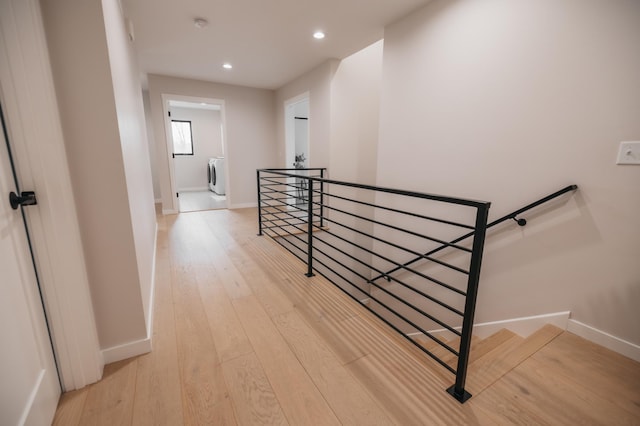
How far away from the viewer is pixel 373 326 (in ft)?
5.64

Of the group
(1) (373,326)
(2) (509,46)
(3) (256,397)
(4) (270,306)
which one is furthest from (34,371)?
(2) (509,46)

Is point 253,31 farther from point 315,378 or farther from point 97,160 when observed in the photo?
point 315,378

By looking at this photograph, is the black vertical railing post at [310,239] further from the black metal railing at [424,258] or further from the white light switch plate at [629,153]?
the white light switch plate at [629,153]

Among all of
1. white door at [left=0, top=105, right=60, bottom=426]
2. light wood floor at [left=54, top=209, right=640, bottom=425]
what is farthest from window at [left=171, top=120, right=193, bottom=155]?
white door at [left=0, top=105, right=60, bottom=426]

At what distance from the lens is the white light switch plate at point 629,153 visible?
139 cm

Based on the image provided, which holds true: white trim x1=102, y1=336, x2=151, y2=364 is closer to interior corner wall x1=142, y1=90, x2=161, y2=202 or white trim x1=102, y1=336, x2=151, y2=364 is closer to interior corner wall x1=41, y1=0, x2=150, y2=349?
interior corner wall x1=41, y1=0, x2=150, y2=349

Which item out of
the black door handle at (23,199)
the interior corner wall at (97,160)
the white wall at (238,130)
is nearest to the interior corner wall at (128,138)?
the interior corner wall at (97,160)

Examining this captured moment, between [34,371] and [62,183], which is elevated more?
[62,183]

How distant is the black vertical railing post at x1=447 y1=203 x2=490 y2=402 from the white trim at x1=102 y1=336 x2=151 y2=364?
5.11 feet

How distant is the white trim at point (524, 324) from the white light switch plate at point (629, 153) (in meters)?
0.94

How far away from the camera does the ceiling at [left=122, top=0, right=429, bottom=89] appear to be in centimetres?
247

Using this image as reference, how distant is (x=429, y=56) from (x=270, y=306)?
2562 millimetres

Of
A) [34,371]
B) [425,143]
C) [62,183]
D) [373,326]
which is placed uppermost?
[425,143]

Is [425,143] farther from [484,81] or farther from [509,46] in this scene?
[509,46]
